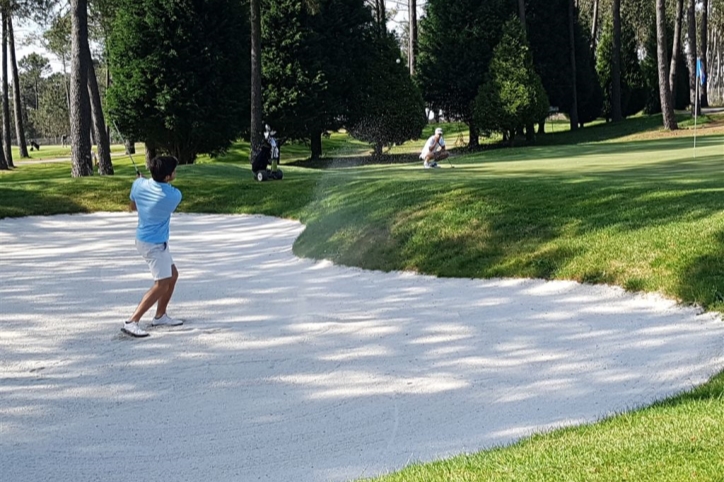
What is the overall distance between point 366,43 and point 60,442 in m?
37.2

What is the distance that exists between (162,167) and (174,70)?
Answer: 1118 inches

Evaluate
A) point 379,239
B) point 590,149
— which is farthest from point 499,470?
point 590,149

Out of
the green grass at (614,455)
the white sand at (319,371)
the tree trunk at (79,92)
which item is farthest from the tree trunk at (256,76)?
the green grass at (614,455)

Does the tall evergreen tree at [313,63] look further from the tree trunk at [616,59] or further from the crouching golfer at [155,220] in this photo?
the crouching golfer at [155,220]

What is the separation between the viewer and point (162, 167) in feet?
26.6

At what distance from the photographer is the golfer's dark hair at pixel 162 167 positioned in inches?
319

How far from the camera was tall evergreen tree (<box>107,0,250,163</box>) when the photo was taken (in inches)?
1369

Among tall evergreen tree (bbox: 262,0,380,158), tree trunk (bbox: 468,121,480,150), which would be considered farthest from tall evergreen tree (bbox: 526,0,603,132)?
tall evergreen tree (bbox: 262,0,380,158)

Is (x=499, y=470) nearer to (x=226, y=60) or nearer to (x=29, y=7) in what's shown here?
(x=226, y=60)

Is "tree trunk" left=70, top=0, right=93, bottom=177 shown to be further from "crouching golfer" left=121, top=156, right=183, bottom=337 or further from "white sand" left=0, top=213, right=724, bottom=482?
"crouching golfer" left=121, top=156, right=183, bottom=337

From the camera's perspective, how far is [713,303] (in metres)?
7.64

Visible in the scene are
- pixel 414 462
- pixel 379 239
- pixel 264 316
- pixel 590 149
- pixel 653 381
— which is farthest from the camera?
pixel 590 149

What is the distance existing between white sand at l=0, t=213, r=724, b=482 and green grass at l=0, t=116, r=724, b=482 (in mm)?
467

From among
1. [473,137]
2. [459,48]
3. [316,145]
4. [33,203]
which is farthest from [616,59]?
[33,203]
